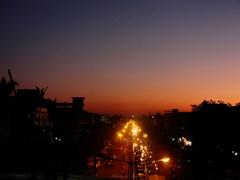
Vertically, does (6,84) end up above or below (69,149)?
above

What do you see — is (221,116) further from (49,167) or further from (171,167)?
(49,167)

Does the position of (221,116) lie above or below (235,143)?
above

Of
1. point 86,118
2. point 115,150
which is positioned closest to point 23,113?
point 86,118

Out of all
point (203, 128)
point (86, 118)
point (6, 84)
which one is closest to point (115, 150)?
point (86, 118)

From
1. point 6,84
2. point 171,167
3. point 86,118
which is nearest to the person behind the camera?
point 6,84

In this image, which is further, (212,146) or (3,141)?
(212,146)

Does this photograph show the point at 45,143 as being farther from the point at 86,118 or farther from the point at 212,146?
the point at 86,118

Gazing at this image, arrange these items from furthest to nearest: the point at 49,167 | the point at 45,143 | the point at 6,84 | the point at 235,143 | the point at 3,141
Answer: the point at 235,143 < the point at 6,84 < the point at 3,141 < the point at 45,143 < the point at 49,167

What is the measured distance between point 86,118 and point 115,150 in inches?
1010

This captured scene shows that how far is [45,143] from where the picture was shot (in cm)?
1572

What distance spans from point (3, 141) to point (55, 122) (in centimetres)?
571

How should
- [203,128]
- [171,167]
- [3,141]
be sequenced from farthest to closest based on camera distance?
[171,167] → [203,128] → [3,141]

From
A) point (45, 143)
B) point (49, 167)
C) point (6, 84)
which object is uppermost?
point (6, 84)

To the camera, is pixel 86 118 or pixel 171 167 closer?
pixel 171 167
